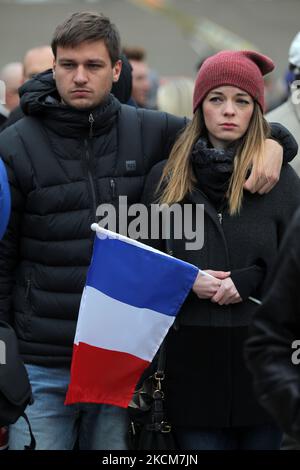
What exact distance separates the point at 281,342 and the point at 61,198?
151 centimetres

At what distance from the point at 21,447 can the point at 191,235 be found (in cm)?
103

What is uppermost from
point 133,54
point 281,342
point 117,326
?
point 133,54

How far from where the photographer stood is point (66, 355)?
387 centimetres

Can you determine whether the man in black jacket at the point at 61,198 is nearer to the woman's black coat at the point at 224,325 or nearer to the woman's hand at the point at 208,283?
the woman's black coat at the point at 224,325

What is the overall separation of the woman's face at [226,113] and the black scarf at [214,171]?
71 millimetres

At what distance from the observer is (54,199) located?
12.6 feet

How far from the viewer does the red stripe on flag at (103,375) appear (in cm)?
374

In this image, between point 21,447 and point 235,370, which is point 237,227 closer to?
point 235,370

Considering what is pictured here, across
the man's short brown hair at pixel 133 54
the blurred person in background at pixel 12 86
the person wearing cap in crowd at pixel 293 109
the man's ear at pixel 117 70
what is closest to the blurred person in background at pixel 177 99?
the man's short brown hair at pixel 133 54

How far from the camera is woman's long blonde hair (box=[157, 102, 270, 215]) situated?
3615 millimetres

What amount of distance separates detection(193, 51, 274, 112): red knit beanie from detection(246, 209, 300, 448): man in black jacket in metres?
1.34

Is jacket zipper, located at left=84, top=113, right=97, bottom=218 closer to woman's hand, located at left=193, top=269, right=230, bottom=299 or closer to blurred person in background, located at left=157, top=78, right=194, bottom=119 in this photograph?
woman's hand, located at left=193, top=269, right=230, bottom=299

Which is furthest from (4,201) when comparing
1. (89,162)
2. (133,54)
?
(133,54)

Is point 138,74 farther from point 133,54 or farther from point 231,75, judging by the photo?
point 231,75
